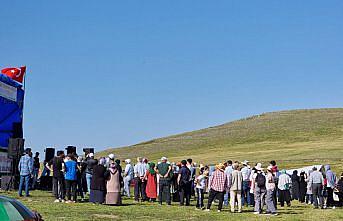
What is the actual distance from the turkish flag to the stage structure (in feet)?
4.77

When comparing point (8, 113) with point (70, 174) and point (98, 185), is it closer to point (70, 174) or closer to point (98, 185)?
point (70, 174)

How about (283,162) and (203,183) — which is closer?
(203,183)

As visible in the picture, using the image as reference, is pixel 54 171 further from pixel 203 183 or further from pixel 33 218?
pixel 33 218

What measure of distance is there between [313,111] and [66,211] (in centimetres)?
8924

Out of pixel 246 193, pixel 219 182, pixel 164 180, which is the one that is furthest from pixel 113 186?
pixel 246 193

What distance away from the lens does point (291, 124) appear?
9131 centimetres

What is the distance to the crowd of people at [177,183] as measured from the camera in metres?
20.6

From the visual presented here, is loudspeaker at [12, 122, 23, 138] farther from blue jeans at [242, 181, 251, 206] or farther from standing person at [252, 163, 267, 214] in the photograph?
standing person at [252, 163, 267, 214]

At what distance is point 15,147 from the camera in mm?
25750

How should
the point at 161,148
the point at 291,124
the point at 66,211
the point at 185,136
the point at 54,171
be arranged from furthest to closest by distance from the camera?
the point at 185,136 < the point at 291,124 < the point at 161,148 < the point at 54,171 < the point at 66,211

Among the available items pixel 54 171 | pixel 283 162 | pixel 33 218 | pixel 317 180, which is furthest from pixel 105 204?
pixel 283 162

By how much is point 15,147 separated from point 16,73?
24.0ft

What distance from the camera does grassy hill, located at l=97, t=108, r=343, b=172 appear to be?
60.2 meters

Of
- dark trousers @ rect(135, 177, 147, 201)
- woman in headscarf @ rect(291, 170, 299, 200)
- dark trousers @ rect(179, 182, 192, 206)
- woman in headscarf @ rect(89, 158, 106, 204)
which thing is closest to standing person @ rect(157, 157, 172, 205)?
dark trousers @ rect(179, 182, 192, 206)
